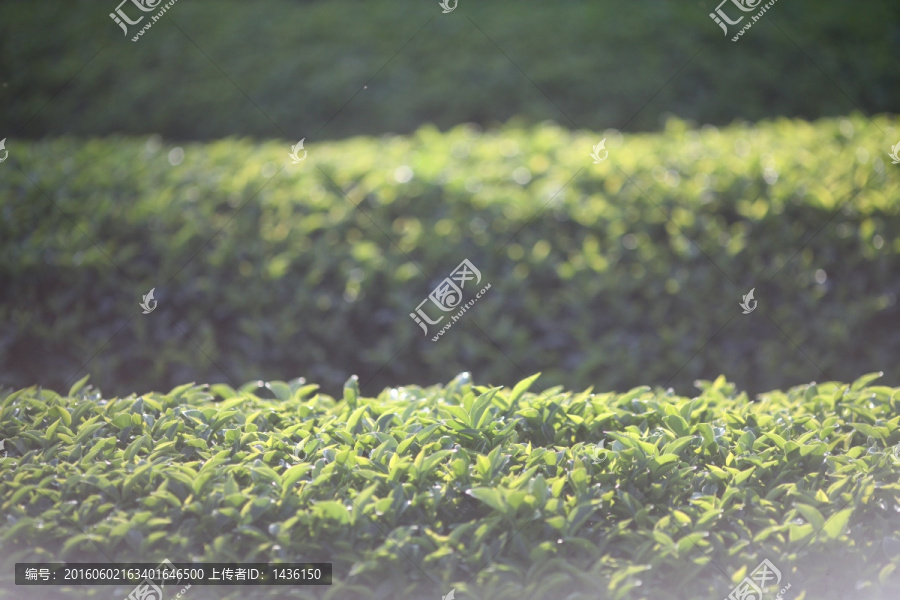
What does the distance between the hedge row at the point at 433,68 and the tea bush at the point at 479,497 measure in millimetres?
6221

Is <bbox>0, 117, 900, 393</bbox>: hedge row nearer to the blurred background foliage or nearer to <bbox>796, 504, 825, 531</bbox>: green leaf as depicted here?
the blurred background foliage

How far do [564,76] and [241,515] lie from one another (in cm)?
718

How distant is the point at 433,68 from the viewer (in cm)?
825

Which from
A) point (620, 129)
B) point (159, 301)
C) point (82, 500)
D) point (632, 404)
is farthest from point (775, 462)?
point (620, 129)
